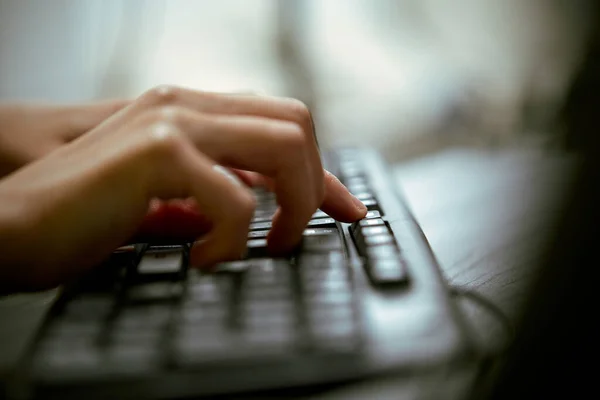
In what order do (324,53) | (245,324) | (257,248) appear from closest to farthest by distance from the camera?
(245,324)
(257,248)
(324,53)

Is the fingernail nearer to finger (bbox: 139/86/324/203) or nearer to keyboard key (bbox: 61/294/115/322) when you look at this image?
finger (bbox: 139/86/324/203)

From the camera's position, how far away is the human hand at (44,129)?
0.60 metres

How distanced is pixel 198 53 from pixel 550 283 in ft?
2.53

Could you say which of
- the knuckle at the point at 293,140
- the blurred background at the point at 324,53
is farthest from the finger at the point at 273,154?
the blurred background at the point at 324,53

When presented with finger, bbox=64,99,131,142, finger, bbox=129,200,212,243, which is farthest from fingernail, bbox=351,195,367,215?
finger, bbox=64,99,131,142

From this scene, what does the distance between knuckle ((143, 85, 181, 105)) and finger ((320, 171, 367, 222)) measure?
0.12 metres

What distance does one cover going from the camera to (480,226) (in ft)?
2.00

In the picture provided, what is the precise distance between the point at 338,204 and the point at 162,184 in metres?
0.14

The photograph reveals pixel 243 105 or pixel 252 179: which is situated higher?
pixel 243 105

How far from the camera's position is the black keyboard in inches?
13.2

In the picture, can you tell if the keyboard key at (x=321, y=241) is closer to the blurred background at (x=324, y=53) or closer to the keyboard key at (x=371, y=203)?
the keyboard key at (x=371, y=203)

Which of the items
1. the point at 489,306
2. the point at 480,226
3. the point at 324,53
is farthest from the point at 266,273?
the point at 324,53

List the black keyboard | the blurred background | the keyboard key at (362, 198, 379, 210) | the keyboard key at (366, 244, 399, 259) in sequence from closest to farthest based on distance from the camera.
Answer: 1. the black keyboard
2. the keyboard key at (366, 244, 399, 259)
3. the keyboard key at (362, 198, 379, 210)
4. the blurred background

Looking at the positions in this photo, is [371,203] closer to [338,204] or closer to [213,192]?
[338,204]
